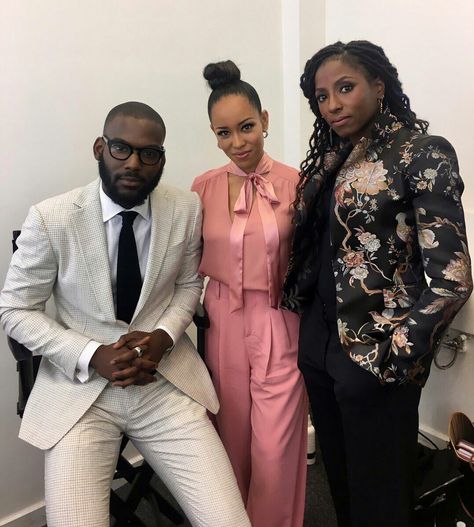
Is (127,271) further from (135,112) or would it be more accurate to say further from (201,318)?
(135,112)

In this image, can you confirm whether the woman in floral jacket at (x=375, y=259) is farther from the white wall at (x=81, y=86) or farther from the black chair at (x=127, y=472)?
the white wall at (x=81, y=86)

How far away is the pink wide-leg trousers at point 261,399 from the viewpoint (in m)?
1.72

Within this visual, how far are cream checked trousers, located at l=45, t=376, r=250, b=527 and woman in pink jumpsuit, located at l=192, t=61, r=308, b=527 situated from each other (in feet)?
0.67

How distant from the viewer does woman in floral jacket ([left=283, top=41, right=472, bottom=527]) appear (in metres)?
1.24

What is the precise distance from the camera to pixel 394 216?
1.31m

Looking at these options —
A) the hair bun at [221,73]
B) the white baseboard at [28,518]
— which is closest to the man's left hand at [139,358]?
the hair bun at [221,73]

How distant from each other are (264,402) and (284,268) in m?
0.44

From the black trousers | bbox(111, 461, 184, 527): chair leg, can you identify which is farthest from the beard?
bbox(111, 461, 184, 527): chair leg

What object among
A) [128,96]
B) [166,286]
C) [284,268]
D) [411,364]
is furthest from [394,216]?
[128,96]

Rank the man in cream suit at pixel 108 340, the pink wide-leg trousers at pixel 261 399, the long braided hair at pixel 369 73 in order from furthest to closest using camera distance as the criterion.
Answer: the pink wide-leg trousers at pixel 261 399, the man in cream suit at pixel 108 340, the long braided hair at pixel 369 73

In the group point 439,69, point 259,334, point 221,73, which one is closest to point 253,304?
point 259,334

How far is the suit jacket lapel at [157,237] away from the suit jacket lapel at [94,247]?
11 cm

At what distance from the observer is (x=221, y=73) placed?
5.55ft

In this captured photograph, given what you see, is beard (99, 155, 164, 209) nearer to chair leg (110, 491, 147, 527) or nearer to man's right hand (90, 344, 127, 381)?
man's right hand (90, 344, 127, 381)
